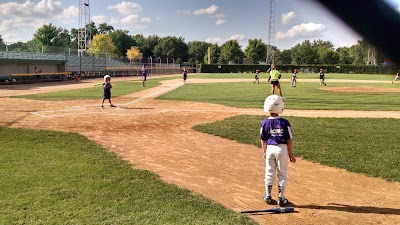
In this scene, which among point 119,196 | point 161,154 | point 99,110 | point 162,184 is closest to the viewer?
point 119,196

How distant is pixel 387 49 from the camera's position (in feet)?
5.12

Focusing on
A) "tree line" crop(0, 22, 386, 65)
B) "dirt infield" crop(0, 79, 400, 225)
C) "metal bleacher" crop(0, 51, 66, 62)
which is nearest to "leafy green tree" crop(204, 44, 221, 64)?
"tree line" crop(0, 22, 386, 65)

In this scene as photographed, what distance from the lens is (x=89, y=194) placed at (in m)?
5.70

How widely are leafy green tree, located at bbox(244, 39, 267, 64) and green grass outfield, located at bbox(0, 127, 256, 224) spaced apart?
346 feet

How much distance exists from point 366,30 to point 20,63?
142 ft

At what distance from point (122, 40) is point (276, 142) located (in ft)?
413

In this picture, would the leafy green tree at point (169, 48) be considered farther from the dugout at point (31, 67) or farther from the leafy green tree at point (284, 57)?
the dugout at point (31, 67)

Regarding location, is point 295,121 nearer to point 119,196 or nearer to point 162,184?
point 162,184

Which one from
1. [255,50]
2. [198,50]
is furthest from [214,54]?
[198,50]

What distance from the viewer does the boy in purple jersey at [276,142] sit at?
5238mm

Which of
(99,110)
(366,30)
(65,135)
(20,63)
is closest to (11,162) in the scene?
(65,135)

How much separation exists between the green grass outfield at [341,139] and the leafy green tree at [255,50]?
98600 mm

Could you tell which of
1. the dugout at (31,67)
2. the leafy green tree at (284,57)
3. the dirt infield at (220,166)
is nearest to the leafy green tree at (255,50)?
the leafy green tree at (284,57)

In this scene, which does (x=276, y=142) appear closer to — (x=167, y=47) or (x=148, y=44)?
(x=167, y=47)
